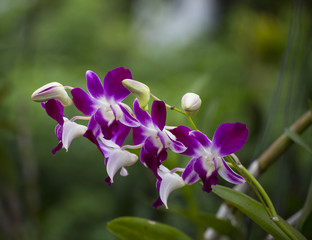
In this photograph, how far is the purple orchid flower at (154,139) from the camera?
306mm

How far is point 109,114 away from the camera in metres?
0.32

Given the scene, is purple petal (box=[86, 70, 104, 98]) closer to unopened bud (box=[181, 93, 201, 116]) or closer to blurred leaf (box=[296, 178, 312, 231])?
unopened bud (box=[181, 93, 201, 116])

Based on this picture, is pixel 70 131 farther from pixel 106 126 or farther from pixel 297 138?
pixel 297 138

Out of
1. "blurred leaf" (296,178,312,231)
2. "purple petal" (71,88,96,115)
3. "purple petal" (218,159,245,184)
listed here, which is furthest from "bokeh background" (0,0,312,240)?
"purple petal" (71,88,96,115)

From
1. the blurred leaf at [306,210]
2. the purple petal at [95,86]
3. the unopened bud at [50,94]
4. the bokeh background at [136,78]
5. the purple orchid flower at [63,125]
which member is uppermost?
the purple petal at [95,86]

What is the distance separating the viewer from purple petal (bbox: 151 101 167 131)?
30 cm

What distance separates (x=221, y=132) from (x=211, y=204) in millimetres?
575

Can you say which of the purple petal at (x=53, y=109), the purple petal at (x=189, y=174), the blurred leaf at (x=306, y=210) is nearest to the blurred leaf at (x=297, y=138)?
the blurred leaf at (x=306, y=210)

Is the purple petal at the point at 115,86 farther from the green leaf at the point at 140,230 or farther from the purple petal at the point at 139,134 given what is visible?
the green leaf at the point at 140,230

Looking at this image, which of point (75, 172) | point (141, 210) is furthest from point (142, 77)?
point (141, 210)

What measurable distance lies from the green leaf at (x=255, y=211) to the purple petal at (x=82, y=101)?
5.4 inches

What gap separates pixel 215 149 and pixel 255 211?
0.29ft

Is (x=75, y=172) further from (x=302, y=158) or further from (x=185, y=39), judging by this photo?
(x=185, y=39)

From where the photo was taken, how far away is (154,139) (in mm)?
315
